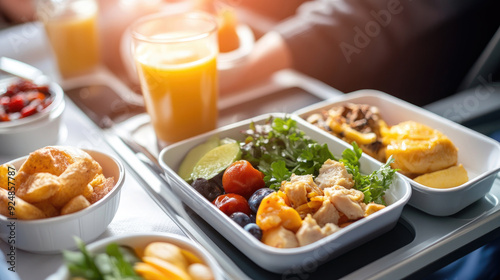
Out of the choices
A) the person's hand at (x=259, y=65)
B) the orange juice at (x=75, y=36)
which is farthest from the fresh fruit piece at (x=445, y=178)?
the orange juice at (x=75, y=36)

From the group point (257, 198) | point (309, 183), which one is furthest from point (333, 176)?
point (257, 198)

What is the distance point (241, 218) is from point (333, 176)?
0.76ft

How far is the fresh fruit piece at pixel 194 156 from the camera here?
42.9 inches

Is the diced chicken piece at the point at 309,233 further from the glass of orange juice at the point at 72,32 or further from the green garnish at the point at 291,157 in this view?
the glass of orange juice at the point at 72,32

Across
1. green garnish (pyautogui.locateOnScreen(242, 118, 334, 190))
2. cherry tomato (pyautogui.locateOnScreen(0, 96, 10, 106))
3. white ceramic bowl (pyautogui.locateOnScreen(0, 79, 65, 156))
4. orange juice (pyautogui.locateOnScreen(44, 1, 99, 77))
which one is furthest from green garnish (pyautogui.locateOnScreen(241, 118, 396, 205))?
orange juice (pyautogui.locateOnScreen(44, 1, 99, 77))

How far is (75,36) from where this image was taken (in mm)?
1705

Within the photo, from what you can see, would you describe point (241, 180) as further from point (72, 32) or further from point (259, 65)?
point (72, 32)

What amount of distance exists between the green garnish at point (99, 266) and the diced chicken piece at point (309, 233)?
283 mm

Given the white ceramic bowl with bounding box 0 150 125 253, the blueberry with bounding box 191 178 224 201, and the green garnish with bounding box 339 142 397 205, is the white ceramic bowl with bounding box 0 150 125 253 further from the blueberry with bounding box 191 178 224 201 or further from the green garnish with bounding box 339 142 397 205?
the green garnish with bounding box 339 142 397 205

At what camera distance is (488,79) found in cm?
172

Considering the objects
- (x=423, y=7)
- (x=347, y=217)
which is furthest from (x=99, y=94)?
(x=423, y=7)

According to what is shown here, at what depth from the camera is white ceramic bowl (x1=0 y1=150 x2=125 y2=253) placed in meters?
0.81

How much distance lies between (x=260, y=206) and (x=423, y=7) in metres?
1.51

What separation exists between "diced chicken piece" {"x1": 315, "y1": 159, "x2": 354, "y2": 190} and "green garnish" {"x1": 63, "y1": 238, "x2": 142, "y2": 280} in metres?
0.44
